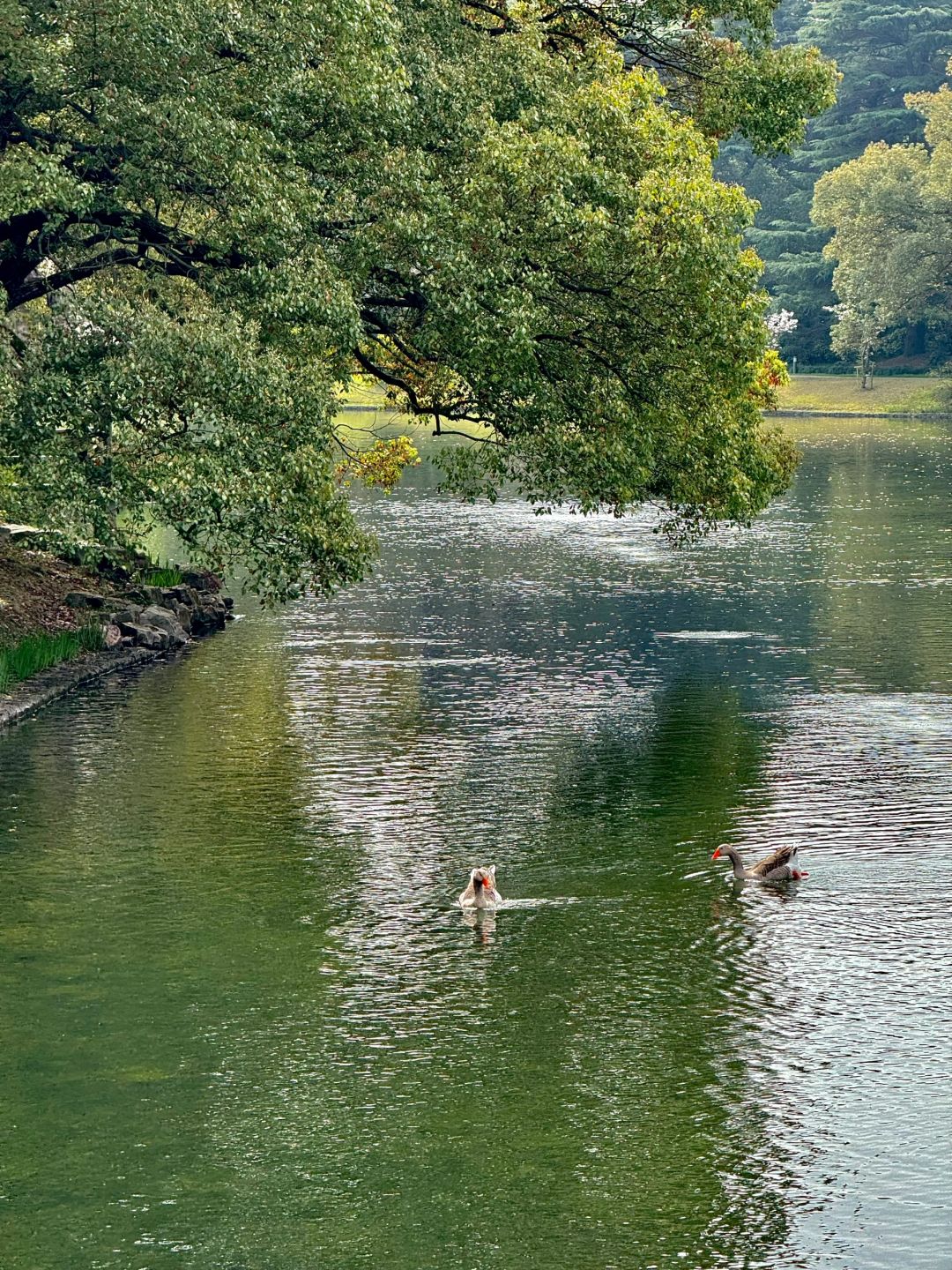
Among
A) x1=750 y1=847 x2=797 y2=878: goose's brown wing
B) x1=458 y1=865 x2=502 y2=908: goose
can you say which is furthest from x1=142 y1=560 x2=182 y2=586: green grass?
x1=750 y1=847 x2=797 y2=878: goose's brown wing

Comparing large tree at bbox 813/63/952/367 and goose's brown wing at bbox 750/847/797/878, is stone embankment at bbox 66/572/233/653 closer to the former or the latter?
goose's brown wing at bbox 750/847/797/878

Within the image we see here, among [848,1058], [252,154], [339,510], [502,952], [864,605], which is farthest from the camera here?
[864,605]

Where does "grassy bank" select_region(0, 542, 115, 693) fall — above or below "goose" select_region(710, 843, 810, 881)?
above

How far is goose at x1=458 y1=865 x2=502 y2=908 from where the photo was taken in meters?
19.3

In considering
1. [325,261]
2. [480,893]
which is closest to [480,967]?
[480,893]

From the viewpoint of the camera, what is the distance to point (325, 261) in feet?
90.2

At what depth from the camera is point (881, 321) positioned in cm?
12038

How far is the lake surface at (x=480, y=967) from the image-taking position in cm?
1265

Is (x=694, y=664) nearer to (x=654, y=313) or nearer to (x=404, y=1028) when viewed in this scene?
(x=654, y=313)

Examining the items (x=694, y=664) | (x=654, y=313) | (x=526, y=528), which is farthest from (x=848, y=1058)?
(x=526, y=528)

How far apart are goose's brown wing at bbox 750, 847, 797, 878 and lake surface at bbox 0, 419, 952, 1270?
0.29 m

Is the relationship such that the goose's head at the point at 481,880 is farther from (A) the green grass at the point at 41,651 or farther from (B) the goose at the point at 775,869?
(A) the green grass at the point at 41,651

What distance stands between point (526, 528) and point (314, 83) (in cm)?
3441

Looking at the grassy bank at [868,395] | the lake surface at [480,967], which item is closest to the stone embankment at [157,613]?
the lake surface at [480,967]
